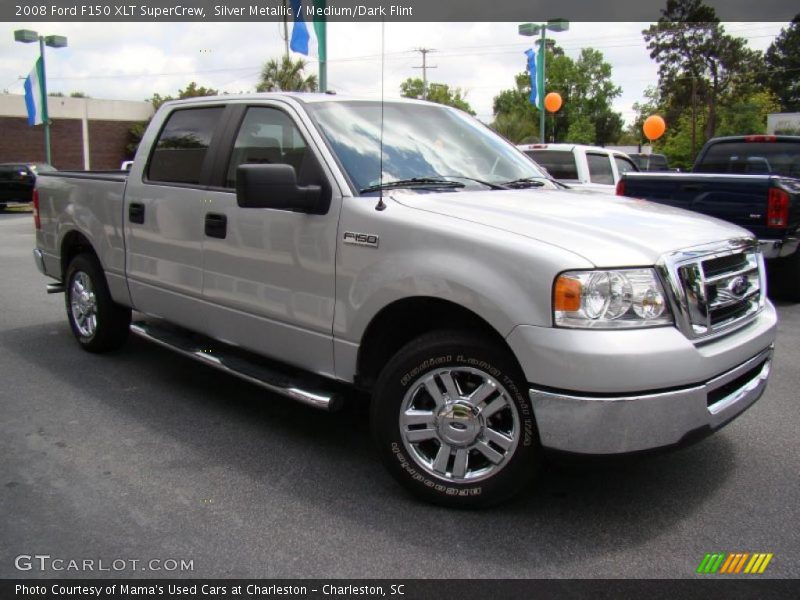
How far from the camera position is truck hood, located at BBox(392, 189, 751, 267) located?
9.87 ft

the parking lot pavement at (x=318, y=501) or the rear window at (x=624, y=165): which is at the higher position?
the rear window at (x=624, y=165)

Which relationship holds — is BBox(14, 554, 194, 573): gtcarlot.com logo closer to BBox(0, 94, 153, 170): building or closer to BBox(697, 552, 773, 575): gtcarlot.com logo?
BBox(697, 552, 773, 575): gtcarlot.com logo

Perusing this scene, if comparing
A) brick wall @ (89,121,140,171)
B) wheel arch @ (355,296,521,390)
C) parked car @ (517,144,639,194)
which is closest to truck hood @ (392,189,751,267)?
wheel arch @ (355,296,521,390)

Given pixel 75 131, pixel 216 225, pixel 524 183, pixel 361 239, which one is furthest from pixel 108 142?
pixel 361 239

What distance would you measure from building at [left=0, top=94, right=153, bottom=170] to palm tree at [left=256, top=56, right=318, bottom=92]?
1125 centimetres

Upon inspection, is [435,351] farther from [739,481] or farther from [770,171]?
[770,171]

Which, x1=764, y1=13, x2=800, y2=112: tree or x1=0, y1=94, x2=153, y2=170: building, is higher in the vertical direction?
x1=764, y1=13, x2=800, y2=112: tree

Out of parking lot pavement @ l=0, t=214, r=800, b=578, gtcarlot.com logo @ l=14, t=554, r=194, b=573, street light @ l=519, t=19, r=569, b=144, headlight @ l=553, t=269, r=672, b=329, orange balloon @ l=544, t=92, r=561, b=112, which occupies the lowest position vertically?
gtcarlot.com logo @ l=14, t=554, r=194, b=573

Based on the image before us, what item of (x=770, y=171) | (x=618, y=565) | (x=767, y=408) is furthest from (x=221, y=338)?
(x=770, y=171)

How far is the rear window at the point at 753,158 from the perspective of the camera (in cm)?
948

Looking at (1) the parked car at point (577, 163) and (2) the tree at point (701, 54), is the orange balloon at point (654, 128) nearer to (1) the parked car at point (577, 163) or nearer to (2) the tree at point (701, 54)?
(1) the parked car at point (577, 163)

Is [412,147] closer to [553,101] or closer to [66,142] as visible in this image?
[553,101]

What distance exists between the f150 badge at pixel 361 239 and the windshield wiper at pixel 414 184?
0.81ft

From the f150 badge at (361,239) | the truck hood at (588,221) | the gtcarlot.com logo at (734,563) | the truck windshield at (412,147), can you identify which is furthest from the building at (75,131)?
the gtcarlot.com logo at (734,563)
